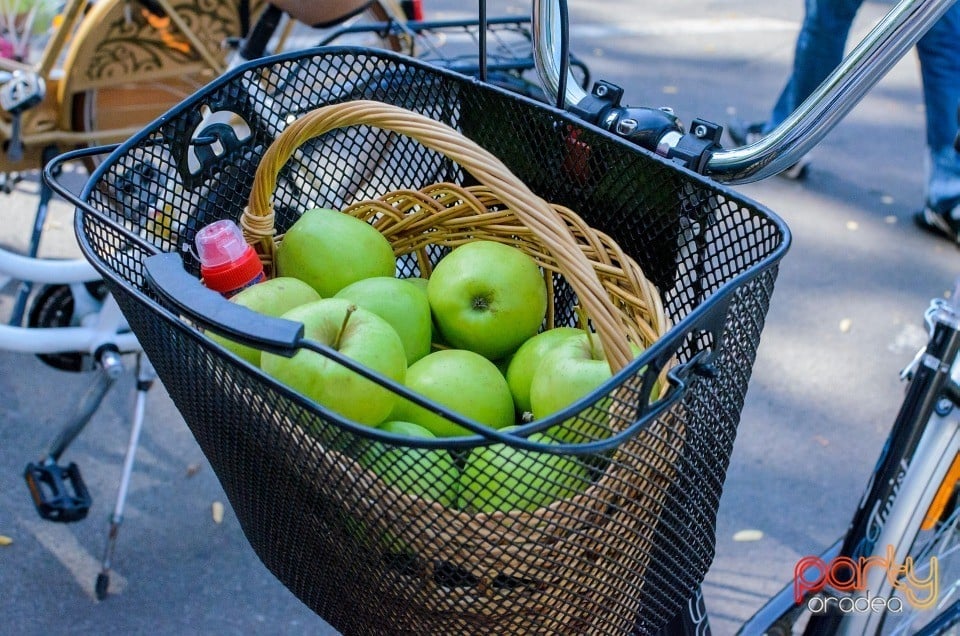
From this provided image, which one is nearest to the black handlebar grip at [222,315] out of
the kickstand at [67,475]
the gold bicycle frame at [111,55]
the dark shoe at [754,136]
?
the kickstand at [67,475]

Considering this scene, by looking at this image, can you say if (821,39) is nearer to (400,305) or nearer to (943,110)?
(943,110)

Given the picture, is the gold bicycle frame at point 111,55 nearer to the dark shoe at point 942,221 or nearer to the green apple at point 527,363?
the green apple at point 527,363

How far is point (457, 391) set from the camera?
0.88 metres

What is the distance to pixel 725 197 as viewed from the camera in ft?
2.96

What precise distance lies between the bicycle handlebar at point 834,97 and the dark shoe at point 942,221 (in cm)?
297

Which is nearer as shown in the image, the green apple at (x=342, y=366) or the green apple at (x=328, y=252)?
the green apple at (x=342, y=366)

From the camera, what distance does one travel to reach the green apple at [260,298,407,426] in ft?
2.49

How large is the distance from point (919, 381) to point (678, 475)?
25.2 inches

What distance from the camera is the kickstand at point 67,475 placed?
199 centimetres

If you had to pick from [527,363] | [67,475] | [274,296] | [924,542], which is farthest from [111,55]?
[924,542]

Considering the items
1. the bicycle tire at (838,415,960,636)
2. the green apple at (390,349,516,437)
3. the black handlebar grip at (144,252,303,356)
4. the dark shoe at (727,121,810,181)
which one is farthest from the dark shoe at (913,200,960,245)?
the black handlebar grip at (144,252,303,356)

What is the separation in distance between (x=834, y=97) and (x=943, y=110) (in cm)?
293

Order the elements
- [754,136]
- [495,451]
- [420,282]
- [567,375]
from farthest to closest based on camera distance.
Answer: [754,136] < [420,282] < [567,375] < [495,451]

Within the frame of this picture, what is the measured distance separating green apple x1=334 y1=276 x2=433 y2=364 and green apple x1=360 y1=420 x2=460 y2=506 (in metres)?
0.26
